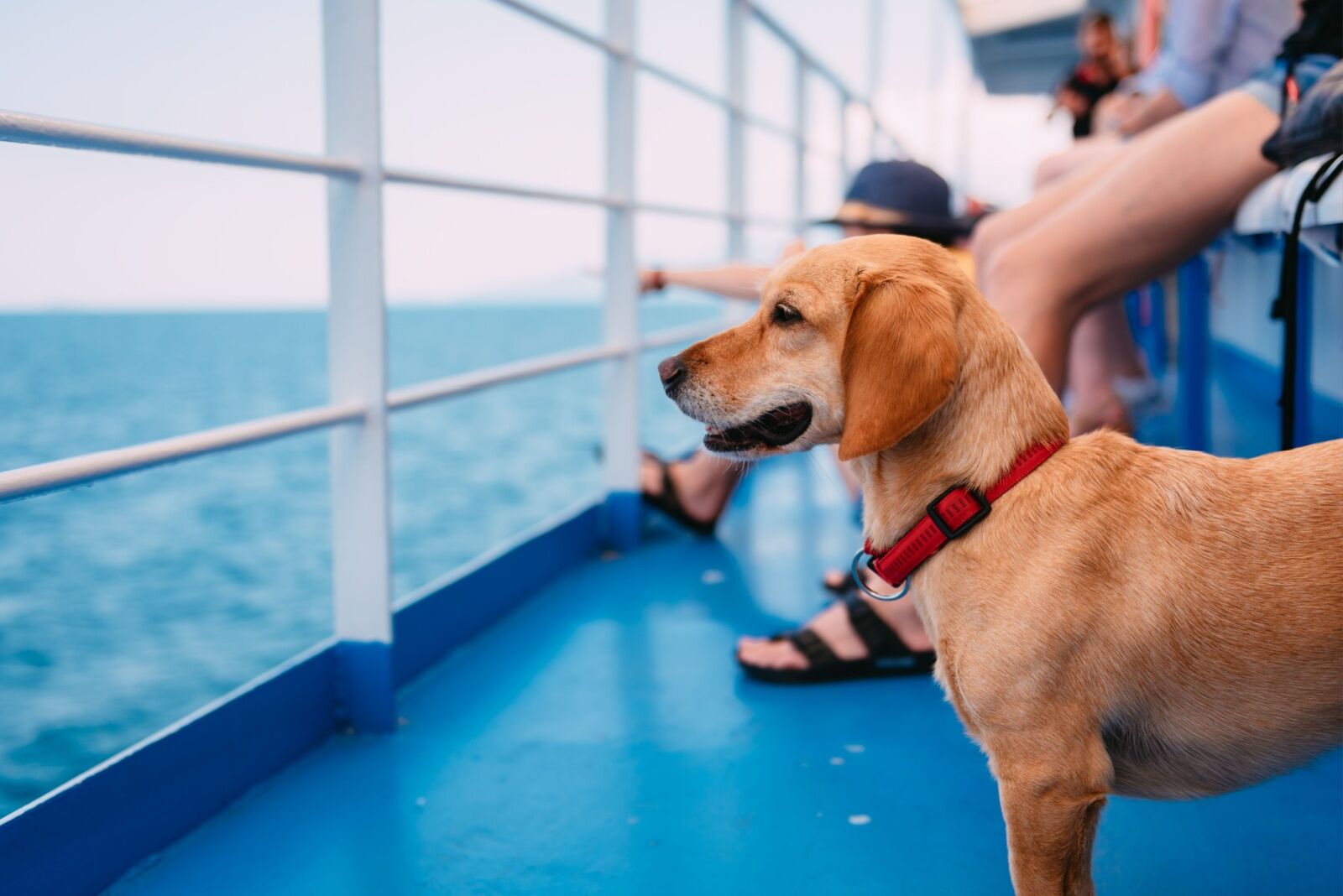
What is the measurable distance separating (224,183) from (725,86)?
19373 millimetres

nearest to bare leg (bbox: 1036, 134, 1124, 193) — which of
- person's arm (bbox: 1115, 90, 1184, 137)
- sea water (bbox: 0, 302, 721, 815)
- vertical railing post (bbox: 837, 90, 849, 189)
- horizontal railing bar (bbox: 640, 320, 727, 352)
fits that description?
person's arm (bbox: 1115, 90, 1184, 137)

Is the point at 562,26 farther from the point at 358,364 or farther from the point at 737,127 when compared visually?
the point at 737,127

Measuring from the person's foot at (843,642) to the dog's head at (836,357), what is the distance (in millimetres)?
587

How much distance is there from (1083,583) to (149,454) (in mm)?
833

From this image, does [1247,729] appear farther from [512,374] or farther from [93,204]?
[93,204]

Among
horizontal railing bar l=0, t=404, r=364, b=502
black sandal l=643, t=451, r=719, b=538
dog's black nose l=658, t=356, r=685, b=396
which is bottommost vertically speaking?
black sandal l=643, t=451, r=719, b=538

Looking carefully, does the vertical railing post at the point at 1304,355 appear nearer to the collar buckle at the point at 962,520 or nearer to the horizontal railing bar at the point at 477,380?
the collar buckle at the point at 962,520

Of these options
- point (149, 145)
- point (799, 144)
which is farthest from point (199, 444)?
point (799, 144)

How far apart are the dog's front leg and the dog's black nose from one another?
44 cm

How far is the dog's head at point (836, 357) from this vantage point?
0.90m

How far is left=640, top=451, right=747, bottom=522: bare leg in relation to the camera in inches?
90.8

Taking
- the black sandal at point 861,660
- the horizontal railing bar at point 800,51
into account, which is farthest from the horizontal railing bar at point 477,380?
the horizontal railing bar at point 800,51

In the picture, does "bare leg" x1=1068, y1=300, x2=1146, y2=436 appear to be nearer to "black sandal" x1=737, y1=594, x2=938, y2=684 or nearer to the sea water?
"black sandal" x1=737, y1=594, x2=938, y2=684

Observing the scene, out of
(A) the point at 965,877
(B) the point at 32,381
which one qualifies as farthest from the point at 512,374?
(B) the point at 32,381
